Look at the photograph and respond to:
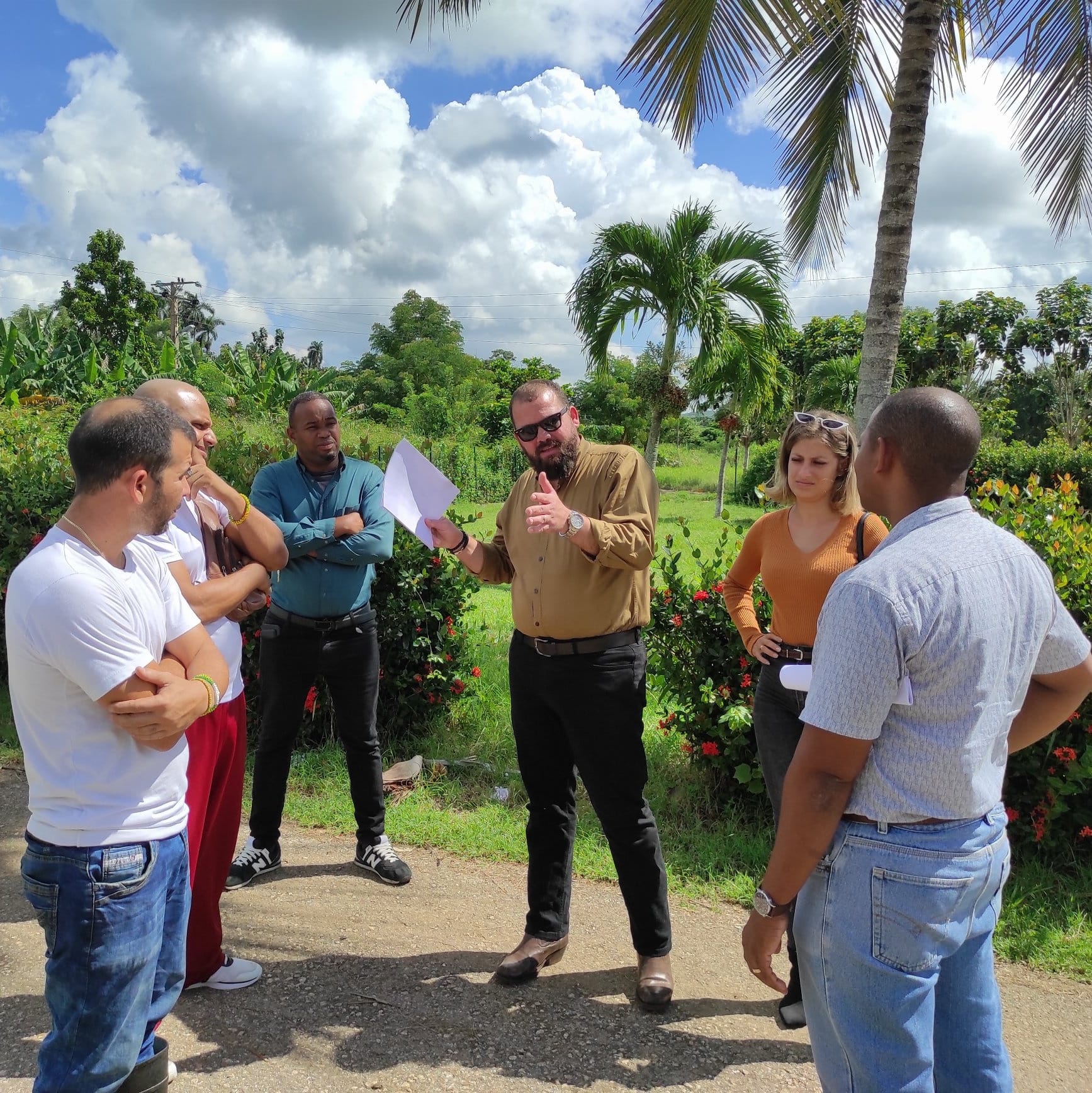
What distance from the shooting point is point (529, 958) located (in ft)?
10.8

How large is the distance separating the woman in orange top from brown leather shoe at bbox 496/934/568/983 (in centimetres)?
87

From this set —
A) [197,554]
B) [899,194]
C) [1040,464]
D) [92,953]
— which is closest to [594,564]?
[197,554]

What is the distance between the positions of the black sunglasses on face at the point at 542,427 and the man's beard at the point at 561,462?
0.07 metres

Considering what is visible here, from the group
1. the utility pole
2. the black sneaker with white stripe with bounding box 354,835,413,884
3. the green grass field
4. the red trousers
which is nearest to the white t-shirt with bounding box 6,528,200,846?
the red trousers

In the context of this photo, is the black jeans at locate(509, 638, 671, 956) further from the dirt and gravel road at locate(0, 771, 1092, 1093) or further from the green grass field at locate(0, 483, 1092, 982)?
the green grass field at locate(0, 483, 1092, 982)

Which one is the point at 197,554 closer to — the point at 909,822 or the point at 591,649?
the point at 591,649

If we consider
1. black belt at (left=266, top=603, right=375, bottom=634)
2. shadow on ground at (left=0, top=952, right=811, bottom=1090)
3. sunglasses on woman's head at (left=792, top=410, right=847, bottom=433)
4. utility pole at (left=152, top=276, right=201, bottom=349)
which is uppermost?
utility pole at (left=152, top=276, right=201, bottom=349)

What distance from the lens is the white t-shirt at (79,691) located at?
1.85 metres

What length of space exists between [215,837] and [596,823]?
85.2 inches

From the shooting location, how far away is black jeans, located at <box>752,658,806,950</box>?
118 inches

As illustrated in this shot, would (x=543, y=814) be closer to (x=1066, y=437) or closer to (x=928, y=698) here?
(x=928, y=698)

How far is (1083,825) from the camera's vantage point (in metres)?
3.79

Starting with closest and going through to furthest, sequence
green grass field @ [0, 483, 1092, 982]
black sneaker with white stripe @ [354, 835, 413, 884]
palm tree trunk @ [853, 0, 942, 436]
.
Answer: green grass field @ [0, 483, 1092, 982], black sneaker with white stripe @ [354, 835, 413, 884], palm tree trunk @ [853, 0, 942, 436]

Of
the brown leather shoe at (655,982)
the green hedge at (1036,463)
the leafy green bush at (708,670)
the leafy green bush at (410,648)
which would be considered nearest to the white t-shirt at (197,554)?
the brown leather shoe at (655,982)
